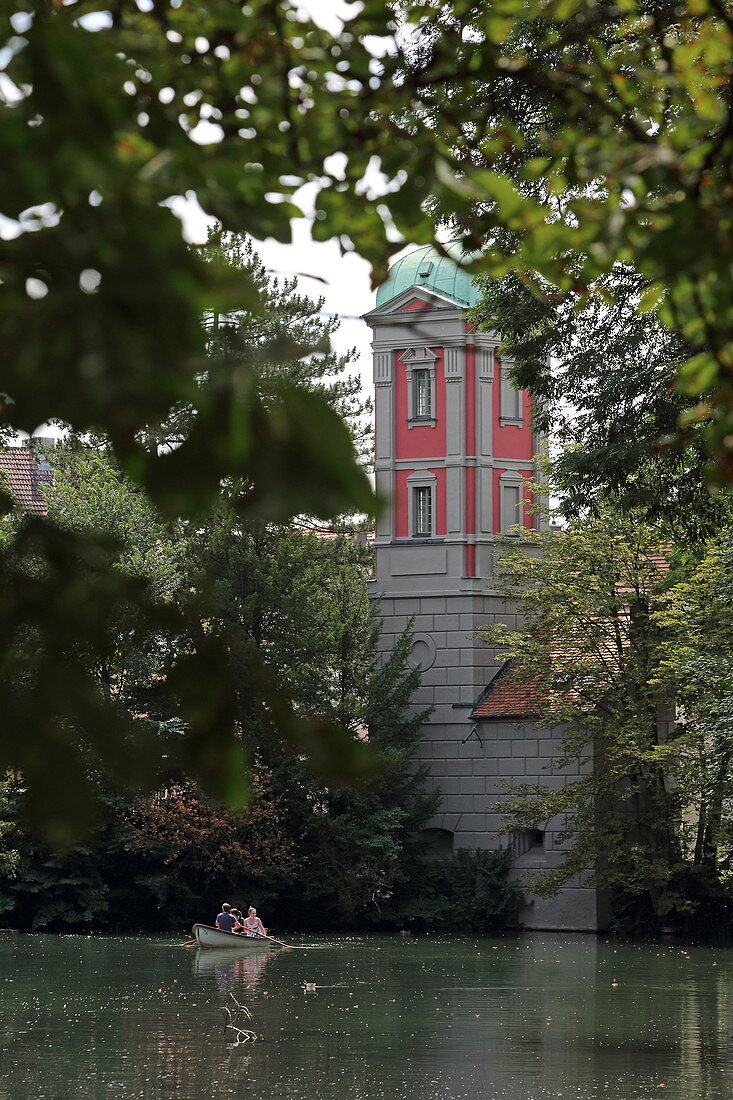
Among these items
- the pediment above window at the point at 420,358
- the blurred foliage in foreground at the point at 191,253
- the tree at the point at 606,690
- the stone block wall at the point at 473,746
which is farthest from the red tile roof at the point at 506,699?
the blurred foliage in foreground at the point at 191,253

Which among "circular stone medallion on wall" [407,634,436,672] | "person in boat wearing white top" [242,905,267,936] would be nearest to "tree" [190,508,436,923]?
"circular stone medallion on wall" [407,634,436,672]

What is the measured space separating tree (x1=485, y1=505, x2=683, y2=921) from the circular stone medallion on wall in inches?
206

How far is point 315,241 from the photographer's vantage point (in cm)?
235

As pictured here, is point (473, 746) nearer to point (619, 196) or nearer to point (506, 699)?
point (506, 699)

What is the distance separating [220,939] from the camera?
29766mm

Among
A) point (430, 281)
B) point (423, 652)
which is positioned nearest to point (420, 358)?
point (430, 281)

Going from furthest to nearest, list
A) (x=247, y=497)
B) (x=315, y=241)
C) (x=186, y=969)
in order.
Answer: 1. (x=186, y=969)
2. (x=315, y=241)
3. (x=247, y=497)

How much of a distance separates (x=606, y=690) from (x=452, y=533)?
24.3 ft

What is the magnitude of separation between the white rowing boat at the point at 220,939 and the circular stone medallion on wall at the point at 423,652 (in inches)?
440

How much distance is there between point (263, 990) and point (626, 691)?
12.9 meters

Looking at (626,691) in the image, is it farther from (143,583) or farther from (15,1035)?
(143,583)

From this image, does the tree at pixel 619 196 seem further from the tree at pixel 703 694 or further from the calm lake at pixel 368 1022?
the tree at pixel 703 694

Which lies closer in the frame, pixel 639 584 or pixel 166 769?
pixel 166 769

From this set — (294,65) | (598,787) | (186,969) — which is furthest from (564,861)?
(294,65)
